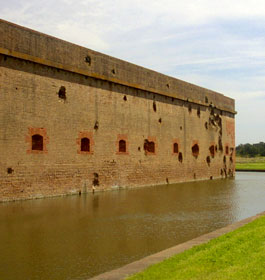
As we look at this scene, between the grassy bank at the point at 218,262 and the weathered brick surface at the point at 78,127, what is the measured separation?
7501mm

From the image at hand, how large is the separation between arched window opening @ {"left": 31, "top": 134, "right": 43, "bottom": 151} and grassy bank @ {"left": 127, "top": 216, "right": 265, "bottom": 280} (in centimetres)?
783

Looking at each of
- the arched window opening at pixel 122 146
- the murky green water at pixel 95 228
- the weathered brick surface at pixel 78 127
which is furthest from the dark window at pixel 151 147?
the murky green water at pixel 95 228

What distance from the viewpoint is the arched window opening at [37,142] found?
12.1m

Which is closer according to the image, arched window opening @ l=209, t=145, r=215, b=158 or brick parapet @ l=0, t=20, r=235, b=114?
brick parapet @ l=0, t=20, r=235, b=114

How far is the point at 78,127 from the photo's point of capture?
534 inches

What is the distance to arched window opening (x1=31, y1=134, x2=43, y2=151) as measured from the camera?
12.1 m

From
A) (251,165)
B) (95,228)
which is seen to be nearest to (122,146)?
(95,228)

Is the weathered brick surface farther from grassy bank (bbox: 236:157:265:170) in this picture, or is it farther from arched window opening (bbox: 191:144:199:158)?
grassy bank (bbox: 236:157:265:170)

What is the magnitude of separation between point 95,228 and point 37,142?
18.4 ft

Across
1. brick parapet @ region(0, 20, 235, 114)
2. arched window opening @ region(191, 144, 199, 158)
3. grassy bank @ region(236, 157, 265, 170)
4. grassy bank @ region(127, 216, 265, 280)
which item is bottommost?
grassy bank @ region(127, 216, 265, 280)

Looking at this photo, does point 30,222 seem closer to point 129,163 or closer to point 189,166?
point 129,163

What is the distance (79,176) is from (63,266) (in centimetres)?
874

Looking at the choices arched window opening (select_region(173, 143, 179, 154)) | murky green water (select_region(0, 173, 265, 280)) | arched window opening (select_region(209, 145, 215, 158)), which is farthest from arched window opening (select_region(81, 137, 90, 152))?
arched window opening (select_region(209, 145, 215, 158))

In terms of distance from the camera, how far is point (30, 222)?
25.9 feet
